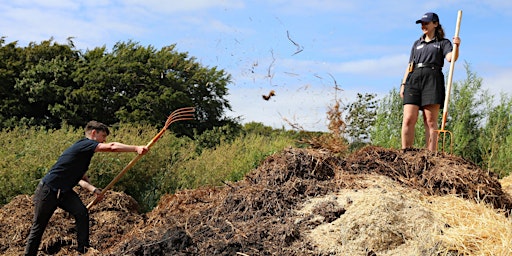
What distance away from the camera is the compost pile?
416cm

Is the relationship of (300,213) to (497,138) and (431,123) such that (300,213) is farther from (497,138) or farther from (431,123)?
(497,138)

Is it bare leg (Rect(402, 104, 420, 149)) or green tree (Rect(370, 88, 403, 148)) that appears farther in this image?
green tree (Rect(370, 88, 403, 148))

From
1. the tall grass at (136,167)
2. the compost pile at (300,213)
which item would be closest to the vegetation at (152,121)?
the tall grass at (136,167)

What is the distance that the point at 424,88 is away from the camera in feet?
21.6

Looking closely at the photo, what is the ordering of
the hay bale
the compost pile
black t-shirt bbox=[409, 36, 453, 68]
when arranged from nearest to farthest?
the hay bale < the compost pile < black t-shirt bbox=[409, 36, 453, 68]

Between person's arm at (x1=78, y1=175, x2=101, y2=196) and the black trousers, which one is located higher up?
person's arm at (x1=78, y1=175, x2=101, y2=196)

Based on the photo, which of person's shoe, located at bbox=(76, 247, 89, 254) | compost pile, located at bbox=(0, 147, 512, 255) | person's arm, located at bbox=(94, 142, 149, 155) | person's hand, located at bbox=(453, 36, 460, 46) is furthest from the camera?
person's hand, located at bbox=(453, 36, 460, 46)

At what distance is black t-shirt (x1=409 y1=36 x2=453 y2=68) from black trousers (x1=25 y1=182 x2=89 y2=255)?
4.21 m

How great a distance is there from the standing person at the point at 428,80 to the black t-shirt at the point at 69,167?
11.9 ft

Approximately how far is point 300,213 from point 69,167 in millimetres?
2543

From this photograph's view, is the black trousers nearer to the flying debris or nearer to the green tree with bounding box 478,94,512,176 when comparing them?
the flying debris

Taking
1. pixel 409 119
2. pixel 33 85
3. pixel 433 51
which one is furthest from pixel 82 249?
pixel 33 85

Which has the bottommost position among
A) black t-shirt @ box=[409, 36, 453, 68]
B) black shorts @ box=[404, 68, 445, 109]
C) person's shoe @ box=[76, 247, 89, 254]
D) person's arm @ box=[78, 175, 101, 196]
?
person's shoe @ box=[76, 247, 89, 254]

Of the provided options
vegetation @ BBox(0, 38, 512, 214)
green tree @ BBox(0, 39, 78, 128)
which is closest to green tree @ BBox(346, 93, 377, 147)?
vegetation @ BBox(0, 38, 512, 214)
